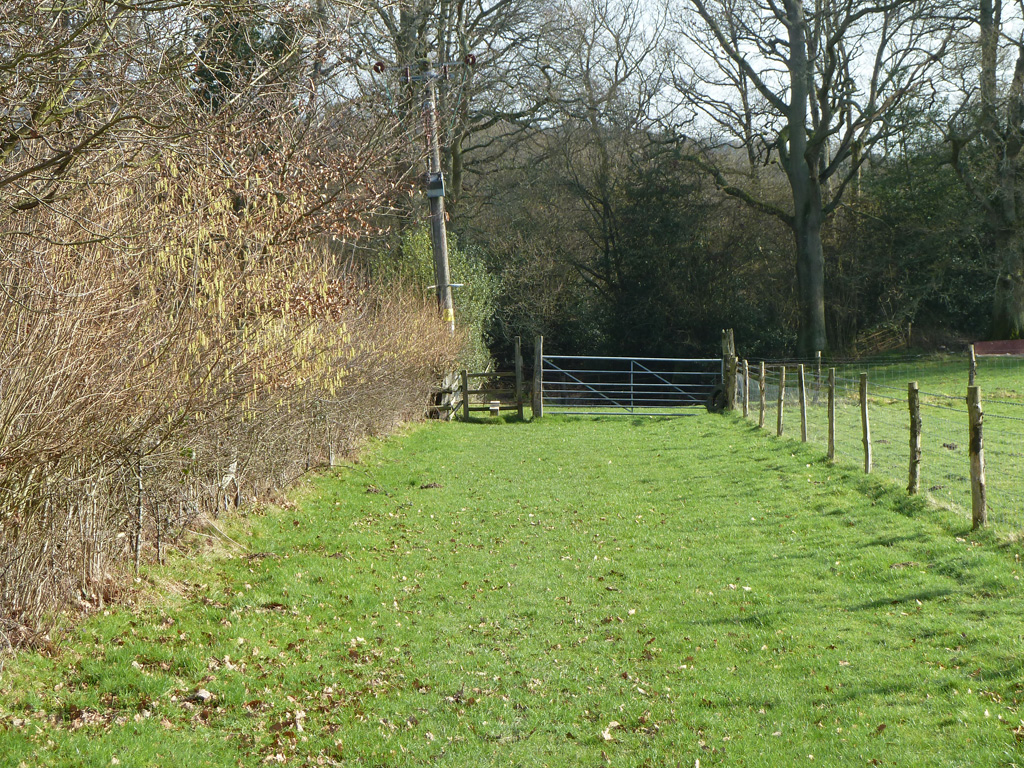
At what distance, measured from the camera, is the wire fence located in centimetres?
1124

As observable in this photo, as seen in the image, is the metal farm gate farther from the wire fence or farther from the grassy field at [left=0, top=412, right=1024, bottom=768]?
the grassy field at [left=0, top=412, right=1024, bottom=768]

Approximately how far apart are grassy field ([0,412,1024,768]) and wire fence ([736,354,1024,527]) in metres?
1.21

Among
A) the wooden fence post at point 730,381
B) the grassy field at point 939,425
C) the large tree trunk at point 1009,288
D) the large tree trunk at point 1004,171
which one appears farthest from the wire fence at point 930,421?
the large tree trunk at point 1004,171

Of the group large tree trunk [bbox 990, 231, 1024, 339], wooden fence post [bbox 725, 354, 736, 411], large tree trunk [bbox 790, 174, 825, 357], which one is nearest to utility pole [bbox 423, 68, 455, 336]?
wooden fence post [bbox 725, 354, 736, 411]

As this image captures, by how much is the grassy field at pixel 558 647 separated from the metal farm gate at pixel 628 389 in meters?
12.7

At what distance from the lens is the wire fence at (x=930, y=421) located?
443 inches

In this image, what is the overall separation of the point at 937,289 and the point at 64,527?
33810mm

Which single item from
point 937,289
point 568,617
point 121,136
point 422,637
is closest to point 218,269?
point 121,136

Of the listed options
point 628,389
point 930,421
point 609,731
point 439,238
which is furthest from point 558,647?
point 628,389

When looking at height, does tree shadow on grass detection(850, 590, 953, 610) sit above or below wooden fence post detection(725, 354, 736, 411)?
below

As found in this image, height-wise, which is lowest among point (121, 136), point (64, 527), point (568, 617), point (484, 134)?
point (568, 617)

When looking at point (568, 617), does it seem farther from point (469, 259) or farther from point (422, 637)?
point (469, 259)

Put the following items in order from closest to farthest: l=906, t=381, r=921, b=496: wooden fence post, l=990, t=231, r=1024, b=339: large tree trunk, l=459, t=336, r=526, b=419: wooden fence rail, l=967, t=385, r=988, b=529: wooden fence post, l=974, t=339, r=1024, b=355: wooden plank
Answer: l=967, t=385, r=988, b=529: wooden fence post, l=906, t=381, r=921, b=496: wooden fence post, l=459, t=336, r=526, b=419: wooden fence rail, l=990, t=231, r=1024, b=339: large tree trunk, l=974, t=339, r=1024, b=355: wooden plank

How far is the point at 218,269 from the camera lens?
8086 millimetres
